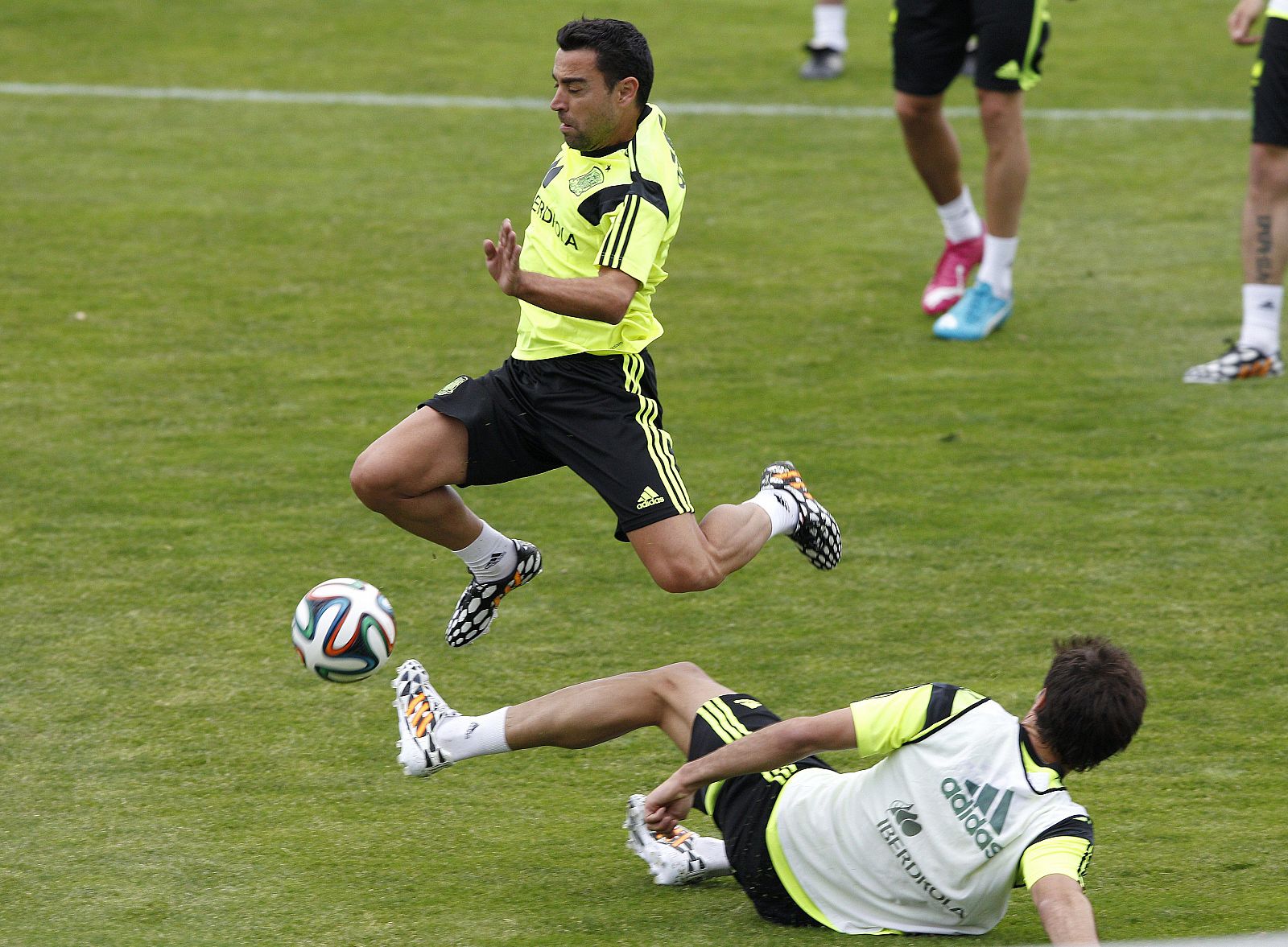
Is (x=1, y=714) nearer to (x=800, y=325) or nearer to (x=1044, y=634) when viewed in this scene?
(x=1044, y=634)

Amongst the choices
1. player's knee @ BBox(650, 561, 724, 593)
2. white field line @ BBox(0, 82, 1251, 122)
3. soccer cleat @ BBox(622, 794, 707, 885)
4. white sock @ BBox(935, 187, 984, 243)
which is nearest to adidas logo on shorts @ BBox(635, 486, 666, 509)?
player's knee @ BBox(650, 561, 724, 593)

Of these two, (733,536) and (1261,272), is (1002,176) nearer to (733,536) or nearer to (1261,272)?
(1261,272)

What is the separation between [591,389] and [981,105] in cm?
427

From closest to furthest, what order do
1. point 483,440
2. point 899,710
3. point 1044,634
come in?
point 899,710 → point 483,440 → point 1044,634

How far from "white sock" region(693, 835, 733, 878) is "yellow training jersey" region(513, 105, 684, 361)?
5.20 feet

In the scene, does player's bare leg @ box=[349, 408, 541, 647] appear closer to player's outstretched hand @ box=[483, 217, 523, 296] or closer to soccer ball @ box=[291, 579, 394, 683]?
soccer ball @ box=[291, 579, 394, 683]

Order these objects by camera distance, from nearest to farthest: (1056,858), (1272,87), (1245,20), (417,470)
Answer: (1056,858) → (417,470) → (1272,87) → (1245,20)

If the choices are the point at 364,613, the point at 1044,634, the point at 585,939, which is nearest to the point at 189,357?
the point at 364,613

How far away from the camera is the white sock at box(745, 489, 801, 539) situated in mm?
5492

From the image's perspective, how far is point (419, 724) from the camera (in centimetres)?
461

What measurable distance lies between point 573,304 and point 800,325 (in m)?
4.32

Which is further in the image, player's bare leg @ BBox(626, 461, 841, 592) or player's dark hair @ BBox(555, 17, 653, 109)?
player's bare leg @ BBox(626, 461, 841, 592)

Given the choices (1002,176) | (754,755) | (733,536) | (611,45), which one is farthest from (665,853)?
(1002,176)

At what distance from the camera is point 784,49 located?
48.1 ft
